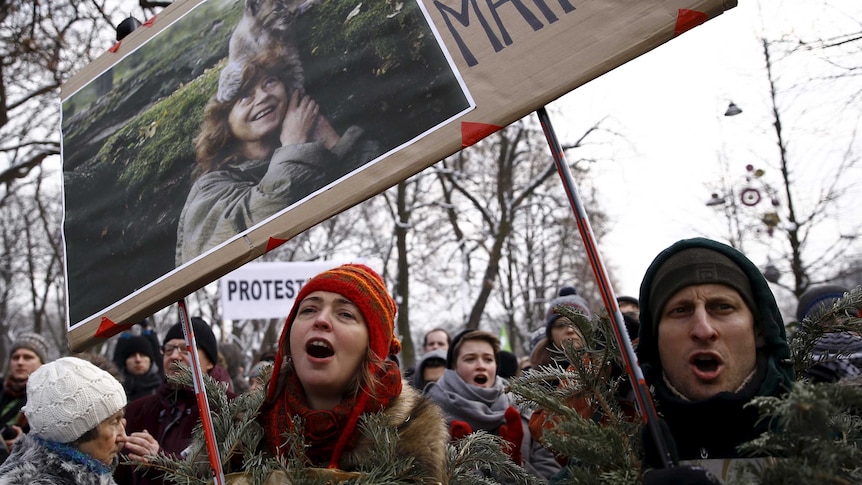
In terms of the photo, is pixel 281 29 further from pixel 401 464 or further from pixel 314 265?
pixel 314 265

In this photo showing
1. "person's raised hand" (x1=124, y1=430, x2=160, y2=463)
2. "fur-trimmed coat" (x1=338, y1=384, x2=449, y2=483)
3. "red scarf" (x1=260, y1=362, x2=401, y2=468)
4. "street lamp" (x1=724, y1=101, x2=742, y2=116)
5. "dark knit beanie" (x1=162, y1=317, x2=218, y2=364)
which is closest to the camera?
"fur-trimmed coat" (x1=338, y1=384, x2=449, y2=483)

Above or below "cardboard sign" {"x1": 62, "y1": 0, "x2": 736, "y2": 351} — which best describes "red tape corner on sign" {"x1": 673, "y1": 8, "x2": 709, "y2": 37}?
below

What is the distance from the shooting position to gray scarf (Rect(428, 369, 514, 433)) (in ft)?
14.2

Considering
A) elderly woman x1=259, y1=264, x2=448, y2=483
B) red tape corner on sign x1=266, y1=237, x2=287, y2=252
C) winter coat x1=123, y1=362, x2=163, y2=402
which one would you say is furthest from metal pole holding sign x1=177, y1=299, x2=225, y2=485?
winter coat x1=123, y1=362, x2=163, y2=402

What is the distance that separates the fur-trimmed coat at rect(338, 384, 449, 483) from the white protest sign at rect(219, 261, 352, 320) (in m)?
7.13

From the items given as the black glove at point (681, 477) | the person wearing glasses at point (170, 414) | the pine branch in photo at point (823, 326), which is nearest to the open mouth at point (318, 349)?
the black glove at point (681, 477)

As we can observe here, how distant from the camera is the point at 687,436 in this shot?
206cm

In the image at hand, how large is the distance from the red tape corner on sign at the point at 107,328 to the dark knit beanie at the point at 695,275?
64.2 inches

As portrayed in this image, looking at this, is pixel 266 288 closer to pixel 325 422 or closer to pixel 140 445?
pixel 140 445

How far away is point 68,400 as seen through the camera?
3039 mm

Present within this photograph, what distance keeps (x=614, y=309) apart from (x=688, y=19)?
27.6 inches

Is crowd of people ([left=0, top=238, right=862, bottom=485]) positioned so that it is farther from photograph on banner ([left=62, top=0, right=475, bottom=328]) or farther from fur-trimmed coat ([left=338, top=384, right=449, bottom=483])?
photograph on banner ([left=62, top=0, right=475, bottom=328])

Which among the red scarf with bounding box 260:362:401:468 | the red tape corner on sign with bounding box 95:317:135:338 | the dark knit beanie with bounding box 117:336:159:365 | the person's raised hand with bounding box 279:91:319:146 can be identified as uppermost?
the person's raised hand with bounding box 279:91:319:146

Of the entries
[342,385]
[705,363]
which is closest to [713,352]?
[705,363]
